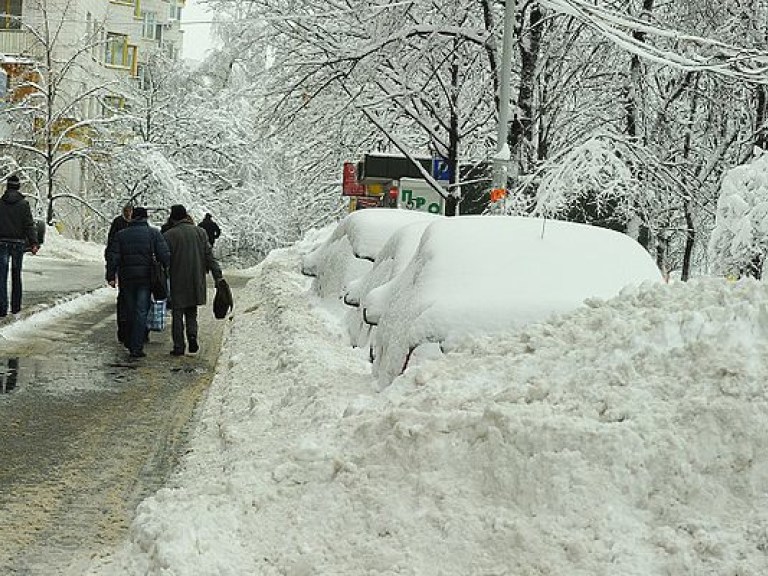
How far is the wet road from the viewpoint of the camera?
6.12m

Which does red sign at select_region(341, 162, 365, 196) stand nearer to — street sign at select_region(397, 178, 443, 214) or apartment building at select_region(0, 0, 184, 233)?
street sign at select_region(397, 178, 443, 214)

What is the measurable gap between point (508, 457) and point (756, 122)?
21.7m

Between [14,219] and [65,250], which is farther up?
[14,219]

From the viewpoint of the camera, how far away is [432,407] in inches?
236

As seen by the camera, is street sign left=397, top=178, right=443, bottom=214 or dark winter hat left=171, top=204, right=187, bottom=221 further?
street sign left=397, top=178, right=443, bottom=214

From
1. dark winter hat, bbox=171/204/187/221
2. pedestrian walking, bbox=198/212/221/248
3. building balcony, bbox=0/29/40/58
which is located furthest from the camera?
building balcony, bbox=0/29/40/58

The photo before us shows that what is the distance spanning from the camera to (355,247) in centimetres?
1487

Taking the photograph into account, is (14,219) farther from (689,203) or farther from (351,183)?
(351,183)

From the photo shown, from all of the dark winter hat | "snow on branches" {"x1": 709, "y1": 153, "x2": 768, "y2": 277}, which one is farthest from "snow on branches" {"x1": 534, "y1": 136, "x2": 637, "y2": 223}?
the dark winter hat

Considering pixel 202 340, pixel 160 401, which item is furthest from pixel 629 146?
pixel 160 401

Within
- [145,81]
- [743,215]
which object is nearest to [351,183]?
[743,215]

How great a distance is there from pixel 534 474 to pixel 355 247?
9.88 m

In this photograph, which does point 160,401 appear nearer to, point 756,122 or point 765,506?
point 765,506

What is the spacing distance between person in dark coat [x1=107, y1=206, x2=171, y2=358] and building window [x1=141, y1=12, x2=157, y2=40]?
205 ft
